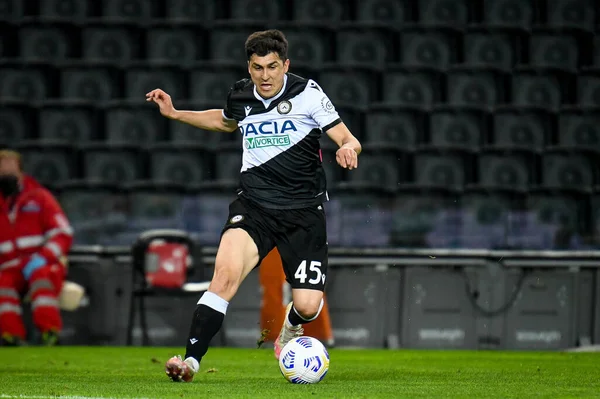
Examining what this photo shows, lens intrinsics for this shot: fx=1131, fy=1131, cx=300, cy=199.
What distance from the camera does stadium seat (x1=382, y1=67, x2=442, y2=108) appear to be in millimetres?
14516

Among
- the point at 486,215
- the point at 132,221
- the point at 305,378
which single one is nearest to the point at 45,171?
the point at 132,221

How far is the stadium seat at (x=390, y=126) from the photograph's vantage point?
46.1 feet

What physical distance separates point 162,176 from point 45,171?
1395mm

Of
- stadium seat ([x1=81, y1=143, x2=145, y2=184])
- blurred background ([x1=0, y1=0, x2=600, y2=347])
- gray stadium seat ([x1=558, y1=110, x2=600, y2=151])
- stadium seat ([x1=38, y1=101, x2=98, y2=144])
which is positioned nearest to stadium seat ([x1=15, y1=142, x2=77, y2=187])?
blurred background ([x1=0, y1=0, x2=600, y2=347])

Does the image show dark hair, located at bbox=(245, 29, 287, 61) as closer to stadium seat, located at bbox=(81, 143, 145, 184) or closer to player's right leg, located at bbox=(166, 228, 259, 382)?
player's right leg, located at bbox=(166, 228, 259, 382)

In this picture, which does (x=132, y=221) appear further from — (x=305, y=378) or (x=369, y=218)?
(x=305, y=378)

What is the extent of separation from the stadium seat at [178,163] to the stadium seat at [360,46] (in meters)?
2.51

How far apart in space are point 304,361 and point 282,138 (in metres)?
1.28

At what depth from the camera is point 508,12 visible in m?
15.4

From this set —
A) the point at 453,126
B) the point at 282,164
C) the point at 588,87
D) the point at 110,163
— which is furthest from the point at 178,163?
the point at 282,164

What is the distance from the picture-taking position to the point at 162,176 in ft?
44.7

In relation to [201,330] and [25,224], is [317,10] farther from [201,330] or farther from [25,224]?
[201,330]

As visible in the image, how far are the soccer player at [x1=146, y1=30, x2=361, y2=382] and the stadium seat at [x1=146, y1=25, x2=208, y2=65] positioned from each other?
27.3 feet

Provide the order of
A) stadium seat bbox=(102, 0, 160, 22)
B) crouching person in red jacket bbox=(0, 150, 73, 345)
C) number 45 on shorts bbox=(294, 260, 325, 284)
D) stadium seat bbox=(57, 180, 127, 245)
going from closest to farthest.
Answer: number 45 on shorts bbox=(294, 260, 325, 284)
crouching person in red jacket bbox=(0, 150, 73, 345)
stadium seat bbox=(57, 180, 127, 245)
stadium seat bbox=(102, 0, 160, 22)
